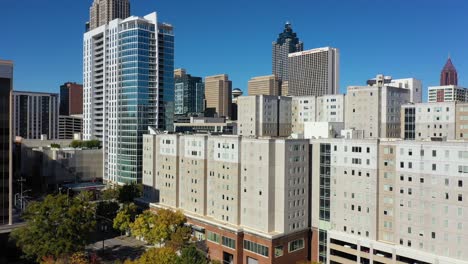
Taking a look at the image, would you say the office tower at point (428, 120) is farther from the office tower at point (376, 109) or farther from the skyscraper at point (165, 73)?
the skyscraper at point (165, 73)

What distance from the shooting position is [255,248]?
84688mm

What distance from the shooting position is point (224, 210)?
9488cm

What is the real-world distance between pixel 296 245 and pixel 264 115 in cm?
7608

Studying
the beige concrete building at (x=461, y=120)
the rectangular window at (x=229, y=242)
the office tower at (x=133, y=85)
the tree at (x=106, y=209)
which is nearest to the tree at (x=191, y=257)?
the rectangular window at (x=229, y=242)

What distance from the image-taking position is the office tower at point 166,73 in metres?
151

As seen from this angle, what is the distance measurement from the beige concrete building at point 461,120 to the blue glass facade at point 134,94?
106024mm

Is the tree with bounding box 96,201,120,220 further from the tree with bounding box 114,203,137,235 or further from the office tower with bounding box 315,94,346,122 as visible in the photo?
the office tower with bounding box 315,94,346,122

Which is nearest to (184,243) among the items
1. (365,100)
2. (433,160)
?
(433,160)

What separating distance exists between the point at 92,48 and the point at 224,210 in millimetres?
113014

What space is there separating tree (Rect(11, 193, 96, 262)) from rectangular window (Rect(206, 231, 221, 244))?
90.2 ft

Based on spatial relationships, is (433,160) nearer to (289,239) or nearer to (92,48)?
(289,239)

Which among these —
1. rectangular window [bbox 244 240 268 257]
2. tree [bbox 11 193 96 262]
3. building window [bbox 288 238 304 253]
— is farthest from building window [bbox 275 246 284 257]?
tree [bbox 11 193 96 262]

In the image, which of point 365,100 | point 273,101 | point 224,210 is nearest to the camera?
point 224,210

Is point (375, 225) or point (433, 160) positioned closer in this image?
point (433, 160)
